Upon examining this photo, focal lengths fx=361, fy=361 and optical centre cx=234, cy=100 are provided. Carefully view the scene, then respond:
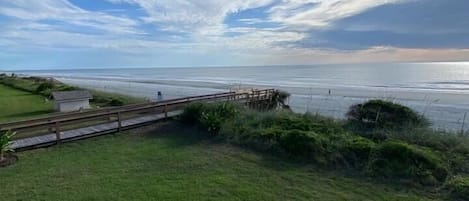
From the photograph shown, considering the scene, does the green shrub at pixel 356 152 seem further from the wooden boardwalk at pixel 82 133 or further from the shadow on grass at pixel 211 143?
the wooden boardwalk at pixel 82 133

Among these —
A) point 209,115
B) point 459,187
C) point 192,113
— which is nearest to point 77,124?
point 192,113

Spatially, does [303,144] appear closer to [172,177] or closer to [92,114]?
[172,177]

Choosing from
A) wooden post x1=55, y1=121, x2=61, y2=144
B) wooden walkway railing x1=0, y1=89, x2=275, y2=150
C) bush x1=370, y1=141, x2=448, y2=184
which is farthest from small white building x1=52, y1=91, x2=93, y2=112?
bush x1=370, y1=141, x2=448, y2=184

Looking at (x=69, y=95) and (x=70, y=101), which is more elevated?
(x=69, y=95)

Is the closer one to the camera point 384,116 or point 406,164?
point 406,164

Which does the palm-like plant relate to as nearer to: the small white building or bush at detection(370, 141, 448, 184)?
bush at detection(370, 141, 448, 184)

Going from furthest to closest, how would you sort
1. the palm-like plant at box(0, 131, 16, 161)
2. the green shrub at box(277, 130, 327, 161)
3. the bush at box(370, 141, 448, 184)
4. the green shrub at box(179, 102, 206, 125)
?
the green shrub at box(179, 102, 206, 125)
the palm-like plant at box(0, 131, 16, 161)
the green shrub at box(277, 130, 327, 161)
the bush at box(370, 141, 448, 184)

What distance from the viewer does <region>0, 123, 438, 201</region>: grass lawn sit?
636 cm

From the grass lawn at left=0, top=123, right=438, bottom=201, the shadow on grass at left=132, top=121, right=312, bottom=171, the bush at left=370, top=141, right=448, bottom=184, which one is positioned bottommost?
the grass lawn at left=0, top=123, right=438, bottom=201

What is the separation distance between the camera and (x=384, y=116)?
12.4 metres

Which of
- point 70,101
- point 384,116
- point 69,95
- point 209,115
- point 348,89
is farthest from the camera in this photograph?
point 348,89

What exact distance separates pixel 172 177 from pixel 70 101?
52.5 ft

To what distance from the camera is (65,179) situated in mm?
7316

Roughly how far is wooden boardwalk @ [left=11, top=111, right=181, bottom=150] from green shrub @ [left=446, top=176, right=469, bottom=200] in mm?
9719
